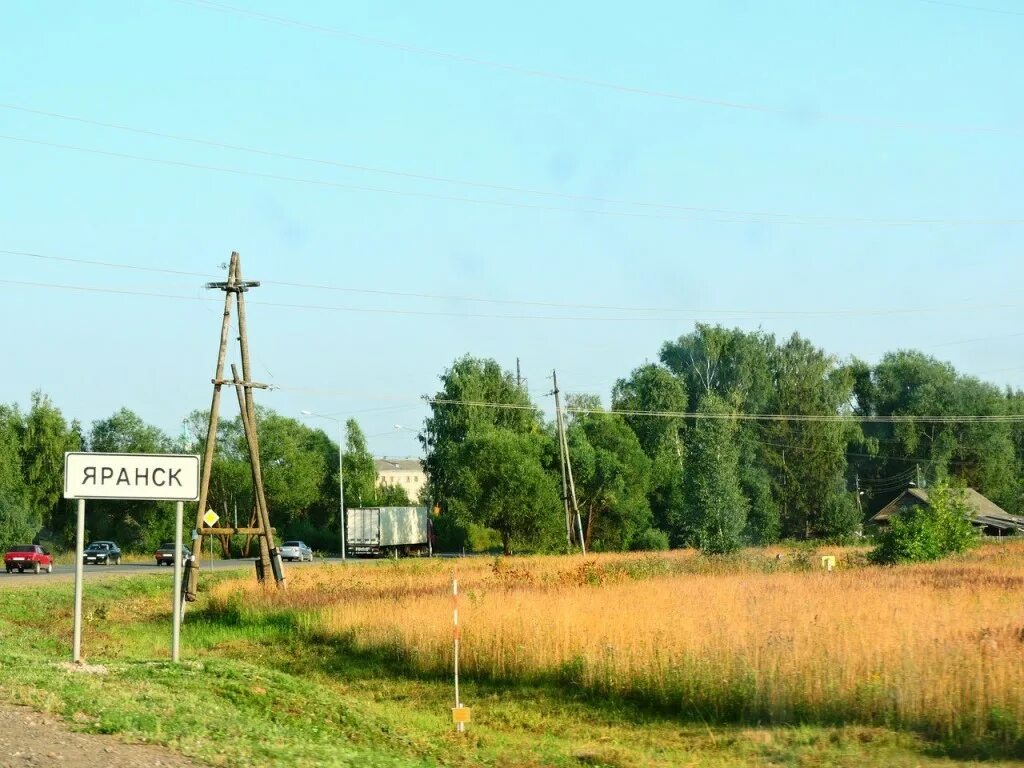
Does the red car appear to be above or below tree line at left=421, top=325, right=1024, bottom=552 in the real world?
below

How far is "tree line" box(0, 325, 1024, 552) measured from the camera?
8225 cm

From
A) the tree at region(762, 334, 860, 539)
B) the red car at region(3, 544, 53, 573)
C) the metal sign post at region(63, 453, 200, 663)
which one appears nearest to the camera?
the metal sign post at region(63, 453, 200, 663)

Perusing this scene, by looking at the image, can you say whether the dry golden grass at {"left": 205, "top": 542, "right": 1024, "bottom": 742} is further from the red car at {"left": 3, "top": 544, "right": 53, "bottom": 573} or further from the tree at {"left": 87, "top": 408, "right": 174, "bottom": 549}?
the tree at {"left": 87, "top": 408, "right": 174, "bottom": 549}

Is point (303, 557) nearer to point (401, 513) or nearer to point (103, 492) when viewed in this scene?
point (401, 513)

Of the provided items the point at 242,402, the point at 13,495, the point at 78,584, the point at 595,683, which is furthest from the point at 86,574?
the point at 595,683

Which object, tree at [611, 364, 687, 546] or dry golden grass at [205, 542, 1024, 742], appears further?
tree at [611, 364, 687, 546]

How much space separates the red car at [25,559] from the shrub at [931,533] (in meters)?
42.7

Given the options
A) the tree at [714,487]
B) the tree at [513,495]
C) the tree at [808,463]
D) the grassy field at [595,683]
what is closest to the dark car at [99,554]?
the tree at [513,495]

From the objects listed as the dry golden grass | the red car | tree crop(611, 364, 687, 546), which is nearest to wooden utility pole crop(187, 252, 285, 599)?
the dry golden grass

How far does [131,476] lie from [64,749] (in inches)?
286

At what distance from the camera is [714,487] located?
60.7 metres

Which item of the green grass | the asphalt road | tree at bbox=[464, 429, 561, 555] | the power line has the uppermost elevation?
the power line

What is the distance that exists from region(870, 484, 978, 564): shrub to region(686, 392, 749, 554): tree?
35.1 ft

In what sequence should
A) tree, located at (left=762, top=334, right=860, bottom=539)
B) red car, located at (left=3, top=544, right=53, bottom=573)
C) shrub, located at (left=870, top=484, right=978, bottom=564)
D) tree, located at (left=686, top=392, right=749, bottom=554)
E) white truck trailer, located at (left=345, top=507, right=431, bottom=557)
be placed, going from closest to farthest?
shrub, located at (left=870, top=484, right=978, bottom=564), tree, located at (left=686, top=392, right=749, bottom=554), red car, located at (left=3, top=544, right=53, bottom=573), white truck trailer, located at (left=345, top=507, right=431, bottom=557), tree, located at (left=762, top=334, right=860, bottom=539)
